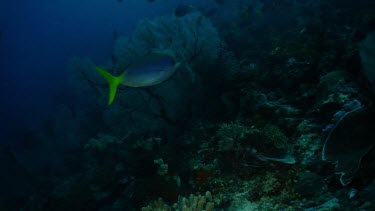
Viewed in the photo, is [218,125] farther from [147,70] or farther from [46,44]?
[46,44]

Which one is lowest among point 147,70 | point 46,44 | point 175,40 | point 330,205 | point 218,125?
point 330,205

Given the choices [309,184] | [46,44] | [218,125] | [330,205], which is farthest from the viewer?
[46,44]

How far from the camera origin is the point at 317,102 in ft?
11.6

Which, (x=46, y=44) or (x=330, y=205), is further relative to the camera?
(x=46, y=44)

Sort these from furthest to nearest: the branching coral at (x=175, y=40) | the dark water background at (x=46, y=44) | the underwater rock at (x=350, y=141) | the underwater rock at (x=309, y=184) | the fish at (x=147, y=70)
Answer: the dark water background at (x=46, y=44) → the branching coral at (x=175, y=40) → the fish at (x=147, y=70) → the underwater rock at (x=309, y=184) → the underwater rock at (x=350, y=141)

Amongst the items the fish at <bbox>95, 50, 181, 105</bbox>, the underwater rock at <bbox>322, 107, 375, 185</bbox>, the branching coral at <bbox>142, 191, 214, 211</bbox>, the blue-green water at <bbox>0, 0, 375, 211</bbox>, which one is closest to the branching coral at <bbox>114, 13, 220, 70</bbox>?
the blue-green water at <bbox>0, 0, 375, 211</bbox>

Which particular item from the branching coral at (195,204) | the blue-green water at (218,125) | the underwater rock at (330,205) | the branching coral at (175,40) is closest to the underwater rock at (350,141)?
the blue-green water at (218,125)

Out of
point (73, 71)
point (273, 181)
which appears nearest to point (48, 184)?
point (73, 71)

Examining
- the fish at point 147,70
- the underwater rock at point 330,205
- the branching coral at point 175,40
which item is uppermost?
the branching coral at point 175,40

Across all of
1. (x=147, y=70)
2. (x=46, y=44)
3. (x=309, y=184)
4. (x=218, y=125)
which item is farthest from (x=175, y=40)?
(x=46, y=44)

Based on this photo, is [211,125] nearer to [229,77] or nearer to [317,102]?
[229,77]

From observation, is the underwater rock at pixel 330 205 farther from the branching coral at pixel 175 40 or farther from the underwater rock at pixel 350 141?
the branching coral at pixel 175 40

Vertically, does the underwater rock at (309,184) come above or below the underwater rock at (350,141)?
below

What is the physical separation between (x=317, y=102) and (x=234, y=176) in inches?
63.3
